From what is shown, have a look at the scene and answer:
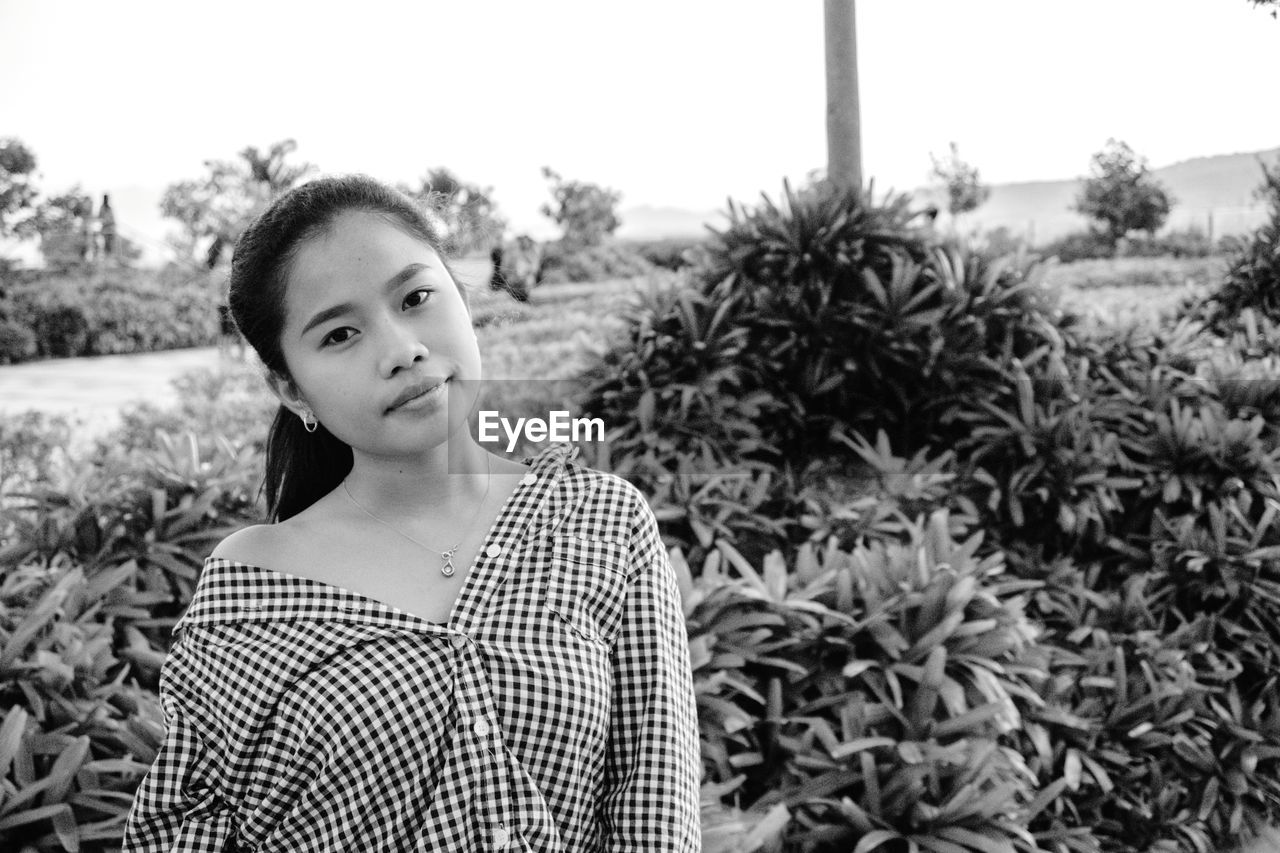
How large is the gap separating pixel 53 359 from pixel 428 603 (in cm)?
976

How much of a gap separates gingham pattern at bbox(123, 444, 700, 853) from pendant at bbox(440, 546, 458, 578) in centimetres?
6

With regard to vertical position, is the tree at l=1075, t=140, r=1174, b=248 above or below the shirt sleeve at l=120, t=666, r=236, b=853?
above

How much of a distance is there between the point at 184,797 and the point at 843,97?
422 centimetres

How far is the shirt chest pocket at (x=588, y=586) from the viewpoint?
4.65 ft

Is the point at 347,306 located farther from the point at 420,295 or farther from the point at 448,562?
the point at 448,562

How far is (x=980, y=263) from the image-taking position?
4395 millimetres

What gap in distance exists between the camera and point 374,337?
4.52 ft

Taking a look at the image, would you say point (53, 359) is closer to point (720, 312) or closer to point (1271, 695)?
point (720, 312)

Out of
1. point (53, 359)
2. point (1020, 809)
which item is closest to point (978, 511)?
point (1020, 809)

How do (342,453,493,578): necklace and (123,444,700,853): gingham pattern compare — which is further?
(342,453,493,578): necklace

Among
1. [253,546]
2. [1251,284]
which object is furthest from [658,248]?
[253,546]

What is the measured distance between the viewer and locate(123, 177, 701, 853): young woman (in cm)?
132

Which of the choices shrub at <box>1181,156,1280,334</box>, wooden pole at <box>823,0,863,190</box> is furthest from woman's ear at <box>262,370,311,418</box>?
shrub at <box>1181,156,1280,334</box>

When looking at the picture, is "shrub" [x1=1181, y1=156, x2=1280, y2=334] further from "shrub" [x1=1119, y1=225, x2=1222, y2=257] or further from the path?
"shrub" [x1=1119, y1=225, x2=1222, y2=257]
